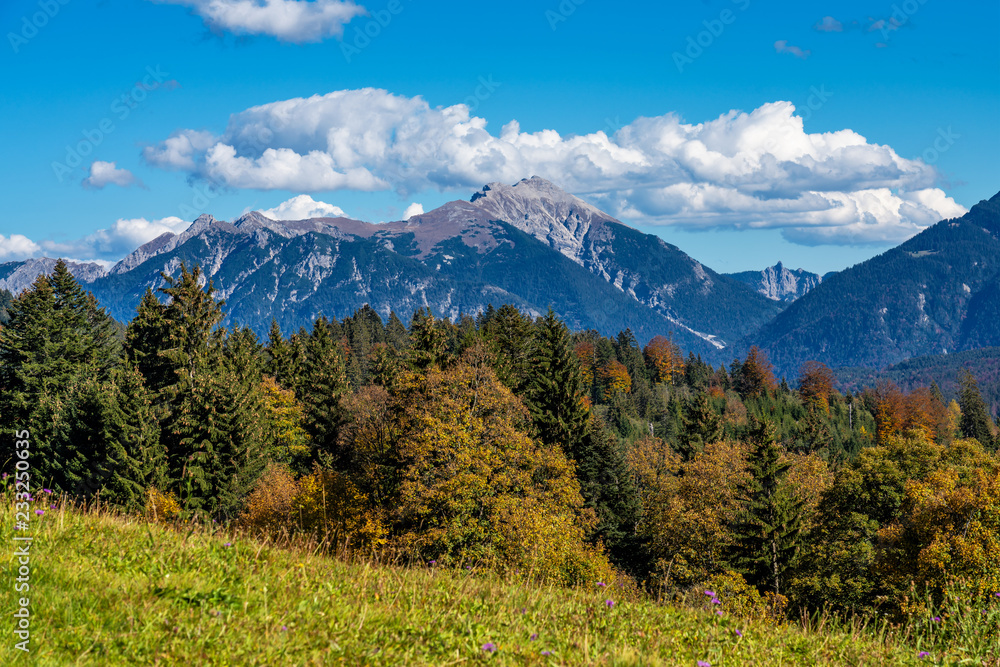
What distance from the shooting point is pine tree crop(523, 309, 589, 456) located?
166ft

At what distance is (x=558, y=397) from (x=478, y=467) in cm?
2233

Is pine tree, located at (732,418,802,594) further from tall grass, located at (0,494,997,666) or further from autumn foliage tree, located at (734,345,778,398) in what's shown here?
autumn foliage tree, located at (734,345,778,398)

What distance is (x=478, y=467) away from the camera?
29.6 metres

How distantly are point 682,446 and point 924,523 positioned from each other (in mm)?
30635

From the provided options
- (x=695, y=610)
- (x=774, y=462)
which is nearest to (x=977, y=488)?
(x=774, y=462)

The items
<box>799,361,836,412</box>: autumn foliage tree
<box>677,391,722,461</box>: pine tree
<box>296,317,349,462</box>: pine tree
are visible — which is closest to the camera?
<box>296,317,349,462</box>: pine tree

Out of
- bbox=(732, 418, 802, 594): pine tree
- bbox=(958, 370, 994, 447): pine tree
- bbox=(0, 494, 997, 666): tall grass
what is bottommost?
bbox=(732, 418, 802, 594): pine tree

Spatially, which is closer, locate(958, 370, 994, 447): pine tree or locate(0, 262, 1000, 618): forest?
locate(0, 262, 1000, 618): forest

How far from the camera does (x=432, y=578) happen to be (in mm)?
6734

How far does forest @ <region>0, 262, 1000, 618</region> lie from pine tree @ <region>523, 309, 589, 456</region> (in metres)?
0.17

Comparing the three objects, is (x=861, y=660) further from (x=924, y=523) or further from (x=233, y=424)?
(x=233, y=424)

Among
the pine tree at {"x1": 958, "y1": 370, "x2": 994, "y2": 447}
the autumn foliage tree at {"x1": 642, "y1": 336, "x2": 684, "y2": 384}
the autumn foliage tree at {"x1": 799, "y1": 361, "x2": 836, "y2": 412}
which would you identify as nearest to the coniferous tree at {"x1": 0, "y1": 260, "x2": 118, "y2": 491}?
the autumn foliage tree at {"x1": 642, "y1": 336, "x2": 684, "y2": 384}

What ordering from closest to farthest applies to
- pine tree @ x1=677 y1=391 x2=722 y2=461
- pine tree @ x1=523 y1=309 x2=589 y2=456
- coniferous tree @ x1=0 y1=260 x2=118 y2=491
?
coniferous tree @ x1=0 y1=260 x2=118 y2=491 → pine tree @ x1=523 y1=309 x2=589 y2=456 → pine tree @ x1=677 y1=391 x2=722 y2=461

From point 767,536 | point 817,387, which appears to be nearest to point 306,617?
point 767,536
